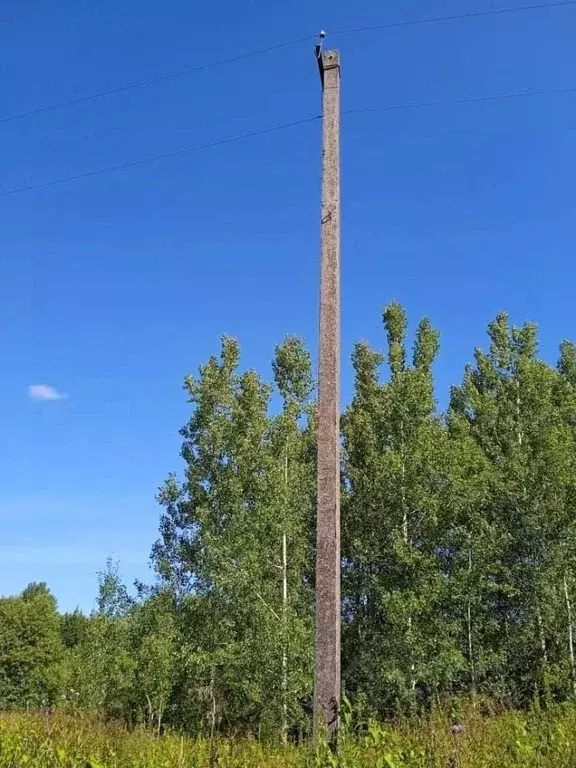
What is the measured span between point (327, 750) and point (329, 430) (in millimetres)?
2096

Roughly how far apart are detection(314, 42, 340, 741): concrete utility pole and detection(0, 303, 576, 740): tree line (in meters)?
15.9

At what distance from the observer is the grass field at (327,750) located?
12.5 ft

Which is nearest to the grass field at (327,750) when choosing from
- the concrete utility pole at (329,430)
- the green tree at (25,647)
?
the concrete utility pole at (329,430)

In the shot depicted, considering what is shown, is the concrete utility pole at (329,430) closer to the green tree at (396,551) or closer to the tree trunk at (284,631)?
the tree trunk at (284,631)

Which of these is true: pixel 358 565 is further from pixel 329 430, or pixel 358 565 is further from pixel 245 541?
pixel 329 430

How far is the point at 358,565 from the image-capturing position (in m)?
26.2

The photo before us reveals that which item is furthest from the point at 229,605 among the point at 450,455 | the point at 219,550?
the point at 450,455

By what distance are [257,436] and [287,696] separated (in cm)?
895

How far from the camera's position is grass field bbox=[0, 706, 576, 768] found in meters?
3.80

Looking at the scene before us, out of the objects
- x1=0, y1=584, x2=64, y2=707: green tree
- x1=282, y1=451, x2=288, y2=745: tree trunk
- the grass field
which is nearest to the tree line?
x1=282, y1=451, x2=288, y2=745: tree trunk

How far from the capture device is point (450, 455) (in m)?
24.1

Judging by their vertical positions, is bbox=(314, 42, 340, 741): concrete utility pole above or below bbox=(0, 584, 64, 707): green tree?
above

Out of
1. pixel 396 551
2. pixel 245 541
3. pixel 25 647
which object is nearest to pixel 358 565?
pixel 396 551

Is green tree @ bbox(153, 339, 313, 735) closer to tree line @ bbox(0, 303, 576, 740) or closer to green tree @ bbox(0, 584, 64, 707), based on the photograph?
tree line @ bbox(0, 303, 576, 740)
